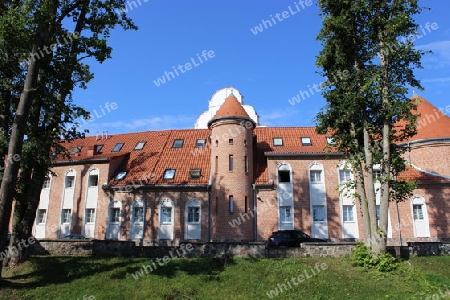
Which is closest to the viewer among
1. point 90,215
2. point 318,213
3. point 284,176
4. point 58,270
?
point 58,270

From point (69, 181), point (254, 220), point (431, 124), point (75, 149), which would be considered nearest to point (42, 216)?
point (69, 181)

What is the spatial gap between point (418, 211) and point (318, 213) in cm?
717

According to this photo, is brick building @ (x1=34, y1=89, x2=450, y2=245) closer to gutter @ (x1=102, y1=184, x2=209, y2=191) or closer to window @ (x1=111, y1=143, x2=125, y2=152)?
gutter @ (x1=102, y1=184, x2=209, y2=191)

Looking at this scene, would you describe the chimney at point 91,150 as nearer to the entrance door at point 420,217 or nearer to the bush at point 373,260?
the bush at point 373,260

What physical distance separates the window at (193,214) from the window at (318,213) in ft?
27.7

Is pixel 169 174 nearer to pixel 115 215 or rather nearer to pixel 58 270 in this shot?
pixel 115 215

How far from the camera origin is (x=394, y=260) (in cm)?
1499

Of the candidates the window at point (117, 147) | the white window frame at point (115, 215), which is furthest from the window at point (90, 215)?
the window at point (117, 147)

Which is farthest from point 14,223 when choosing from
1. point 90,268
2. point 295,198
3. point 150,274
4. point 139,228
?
point 295,198

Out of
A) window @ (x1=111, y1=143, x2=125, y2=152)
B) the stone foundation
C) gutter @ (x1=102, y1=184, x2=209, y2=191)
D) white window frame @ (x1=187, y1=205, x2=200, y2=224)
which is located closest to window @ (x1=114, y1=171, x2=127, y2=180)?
gutter @ (x1=102, y1=184, x2=209, y2=191)

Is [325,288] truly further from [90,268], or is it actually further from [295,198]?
[295,198]

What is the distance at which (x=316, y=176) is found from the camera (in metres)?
27.0

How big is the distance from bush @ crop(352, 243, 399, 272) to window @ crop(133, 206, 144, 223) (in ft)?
52.7

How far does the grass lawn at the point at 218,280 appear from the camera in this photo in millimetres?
12883
